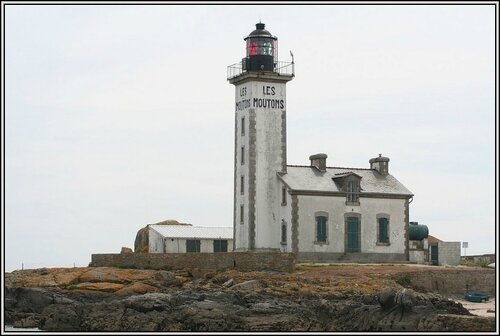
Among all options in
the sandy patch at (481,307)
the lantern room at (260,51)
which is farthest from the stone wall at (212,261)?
the lantern room at (260,51)

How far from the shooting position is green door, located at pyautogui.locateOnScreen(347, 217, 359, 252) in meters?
46.8

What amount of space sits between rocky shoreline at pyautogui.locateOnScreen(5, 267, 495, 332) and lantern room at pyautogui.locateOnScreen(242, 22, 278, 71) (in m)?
9.47

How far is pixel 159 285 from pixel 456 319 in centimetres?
1341

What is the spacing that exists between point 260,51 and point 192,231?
403 inches

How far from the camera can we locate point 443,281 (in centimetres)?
4269

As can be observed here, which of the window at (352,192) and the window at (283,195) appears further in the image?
the window at (352,192)

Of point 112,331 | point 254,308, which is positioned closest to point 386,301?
point 254,308

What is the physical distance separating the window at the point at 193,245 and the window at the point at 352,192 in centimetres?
875

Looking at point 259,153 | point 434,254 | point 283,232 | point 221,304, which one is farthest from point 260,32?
point 221,304

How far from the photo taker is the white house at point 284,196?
45969mm

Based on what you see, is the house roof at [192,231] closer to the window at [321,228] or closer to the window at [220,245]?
the window at [220,245]

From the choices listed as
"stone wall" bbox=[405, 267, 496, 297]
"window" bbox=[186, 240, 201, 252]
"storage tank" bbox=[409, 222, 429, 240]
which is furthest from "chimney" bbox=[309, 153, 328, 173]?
"window" bbox=[186, 240, 201, 252]

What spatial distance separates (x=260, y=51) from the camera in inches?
1871

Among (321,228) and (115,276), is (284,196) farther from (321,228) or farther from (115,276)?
(115,276)
